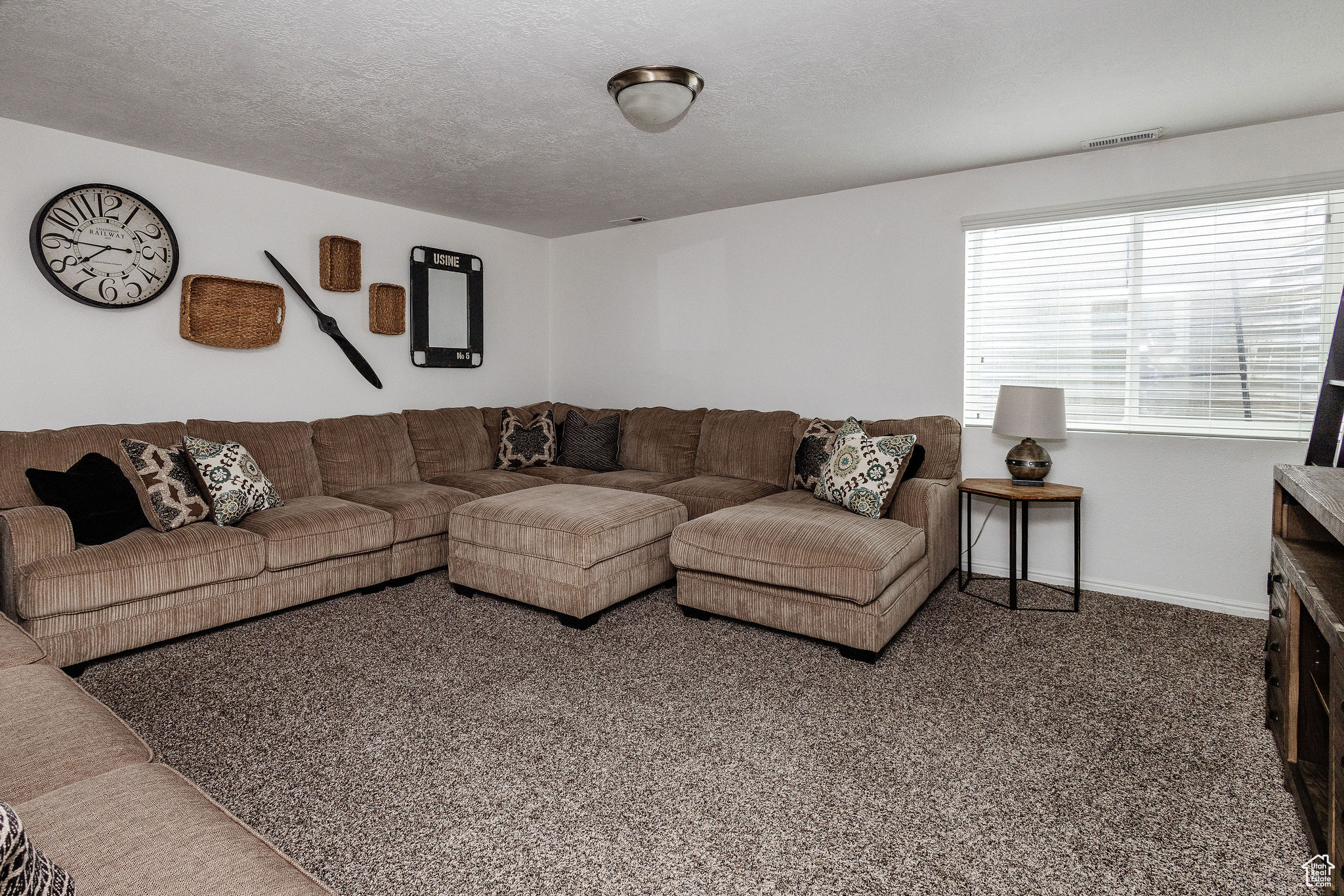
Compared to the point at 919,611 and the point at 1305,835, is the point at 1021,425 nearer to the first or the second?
the point at 919,611

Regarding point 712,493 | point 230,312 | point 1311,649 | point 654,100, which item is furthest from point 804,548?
point 230,312

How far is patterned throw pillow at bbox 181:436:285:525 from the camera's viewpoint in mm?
3238

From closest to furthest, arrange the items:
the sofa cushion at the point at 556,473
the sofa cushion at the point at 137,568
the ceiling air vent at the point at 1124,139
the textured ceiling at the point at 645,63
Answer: the textured ceiling at the point at 645,63
the sofa cushion at the point at 137,568
the ceiling air vent at the point at 1124,139
the sofa cushion at the point at 556,473

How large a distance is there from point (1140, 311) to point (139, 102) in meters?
4.78

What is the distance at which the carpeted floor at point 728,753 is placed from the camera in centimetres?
164

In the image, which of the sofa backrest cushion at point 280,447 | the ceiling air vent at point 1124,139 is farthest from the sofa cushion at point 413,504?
the ceiling air vent at point 1124,139

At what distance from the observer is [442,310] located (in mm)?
5125

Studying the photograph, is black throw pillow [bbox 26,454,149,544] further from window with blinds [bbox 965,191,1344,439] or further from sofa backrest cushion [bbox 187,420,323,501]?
window with blinds [bbox 965,191,1344,439]

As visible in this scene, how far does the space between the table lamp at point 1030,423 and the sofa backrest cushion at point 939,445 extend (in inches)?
11.4

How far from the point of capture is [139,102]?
2.96 metres

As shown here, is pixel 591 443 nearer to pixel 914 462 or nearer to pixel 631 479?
pixel 631 479

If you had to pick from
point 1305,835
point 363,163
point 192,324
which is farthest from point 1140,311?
point 192,324

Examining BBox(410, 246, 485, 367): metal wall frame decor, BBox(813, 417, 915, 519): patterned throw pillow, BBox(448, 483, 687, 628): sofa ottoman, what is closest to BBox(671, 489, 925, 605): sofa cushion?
BBox(813, 417, 915, 519): patterned throw pillow

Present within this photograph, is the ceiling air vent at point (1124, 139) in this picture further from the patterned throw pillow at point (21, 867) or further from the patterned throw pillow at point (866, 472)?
the patterned throw pillow at point (21, 867)
